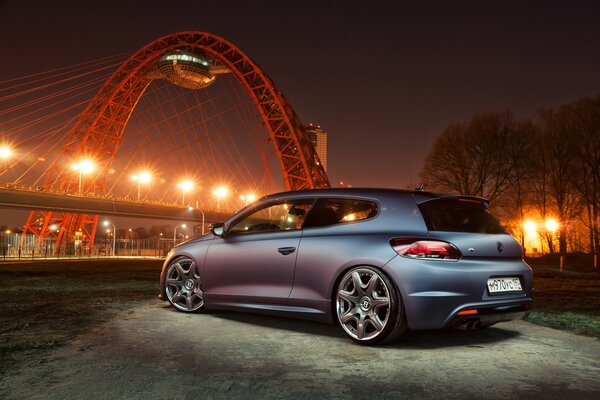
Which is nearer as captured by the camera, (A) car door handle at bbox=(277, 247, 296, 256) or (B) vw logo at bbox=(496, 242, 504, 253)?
(B) vw logo at bbox=(496, 242, 504, 253)

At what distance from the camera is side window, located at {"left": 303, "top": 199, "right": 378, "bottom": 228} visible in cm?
500

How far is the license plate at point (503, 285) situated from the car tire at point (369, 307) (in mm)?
851

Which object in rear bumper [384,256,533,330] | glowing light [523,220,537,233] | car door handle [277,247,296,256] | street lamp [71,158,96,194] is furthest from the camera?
street lamp [71,158,96,194]

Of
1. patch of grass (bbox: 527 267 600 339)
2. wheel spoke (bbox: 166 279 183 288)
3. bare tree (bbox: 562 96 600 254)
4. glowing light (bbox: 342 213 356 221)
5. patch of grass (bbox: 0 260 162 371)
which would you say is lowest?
patch of grass (bbox: 527 267 600 339)

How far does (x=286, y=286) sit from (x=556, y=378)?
8.21 ft

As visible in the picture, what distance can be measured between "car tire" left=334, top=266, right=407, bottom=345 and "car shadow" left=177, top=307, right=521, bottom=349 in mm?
195

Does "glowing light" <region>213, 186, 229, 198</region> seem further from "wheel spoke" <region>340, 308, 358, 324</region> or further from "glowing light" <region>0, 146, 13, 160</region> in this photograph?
"wheel spoke" <region>340, 308, 358, 324</region>

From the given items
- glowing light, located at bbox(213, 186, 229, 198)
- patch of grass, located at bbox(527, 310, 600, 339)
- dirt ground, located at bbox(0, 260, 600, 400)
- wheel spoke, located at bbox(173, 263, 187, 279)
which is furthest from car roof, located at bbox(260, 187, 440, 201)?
glowing light, located at bbox(213, 186, 229, 198)

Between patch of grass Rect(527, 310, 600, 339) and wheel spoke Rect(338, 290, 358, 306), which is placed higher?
wheel spoke Rect(338, 290, 358, 306)

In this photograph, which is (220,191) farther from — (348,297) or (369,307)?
(369,307)

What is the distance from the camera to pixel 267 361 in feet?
12.9

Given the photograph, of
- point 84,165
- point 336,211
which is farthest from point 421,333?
point 84,165

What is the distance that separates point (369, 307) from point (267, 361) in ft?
3.45

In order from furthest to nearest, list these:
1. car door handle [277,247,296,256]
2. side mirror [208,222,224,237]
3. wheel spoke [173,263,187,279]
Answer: wheel spoke [173,263,187,279], side mirror [208,222,224,237], car door handle [277,247,296,256]
